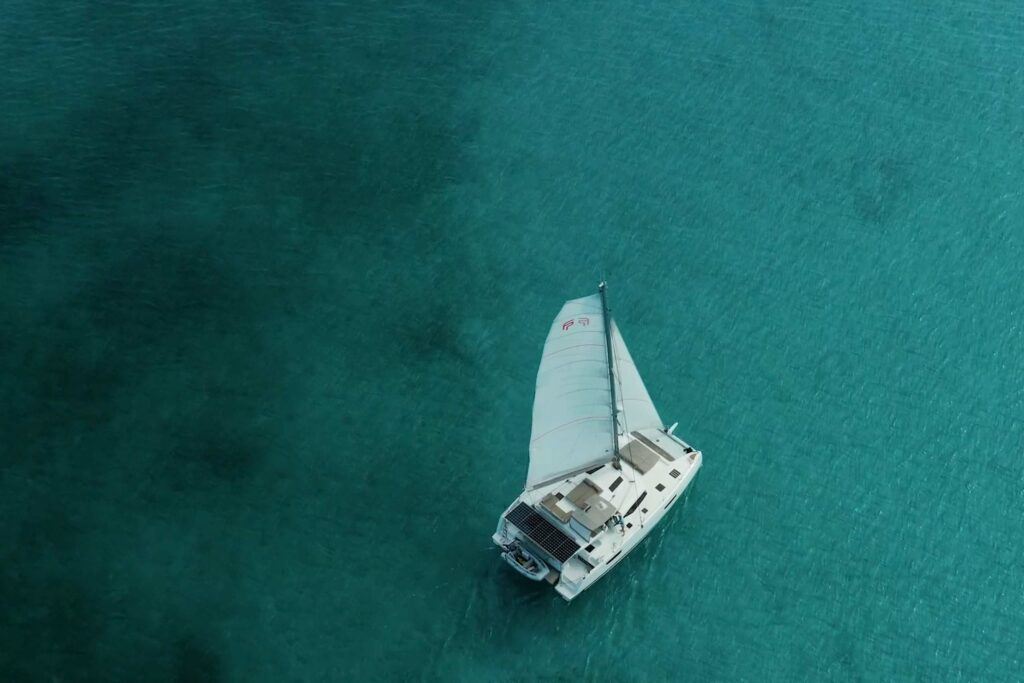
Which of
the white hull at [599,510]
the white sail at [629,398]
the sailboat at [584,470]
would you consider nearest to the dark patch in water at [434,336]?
the sailboat at [584,470]

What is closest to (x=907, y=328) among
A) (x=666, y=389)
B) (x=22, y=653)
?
(x=666, y=389)

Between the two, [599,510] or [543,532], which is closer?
[543,532]

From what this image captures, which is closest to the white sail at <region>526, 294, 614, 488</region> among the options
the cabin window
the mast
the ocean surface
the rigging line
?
the mast

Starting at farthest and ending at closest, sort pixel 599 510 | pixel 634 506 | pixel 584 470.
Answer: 1. pixel 634 506
2. pixel 584 470
3. pixel 599 510

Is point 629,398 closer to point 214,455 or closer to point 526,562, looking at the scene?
point 526,562

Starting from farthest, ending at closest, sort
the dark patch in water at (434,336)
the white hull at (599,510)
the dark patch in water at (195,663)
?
the dark patch in water at (434,336) → the white hull at (599,510) → the dark patch in water at (195,663)

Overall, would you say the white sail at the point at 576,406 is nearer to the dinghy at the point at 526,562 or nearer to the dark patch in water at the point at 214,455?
the dinghy at the point at 526,562

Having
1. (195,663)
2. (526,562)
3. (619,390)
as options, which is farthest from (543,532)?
(195,663)
